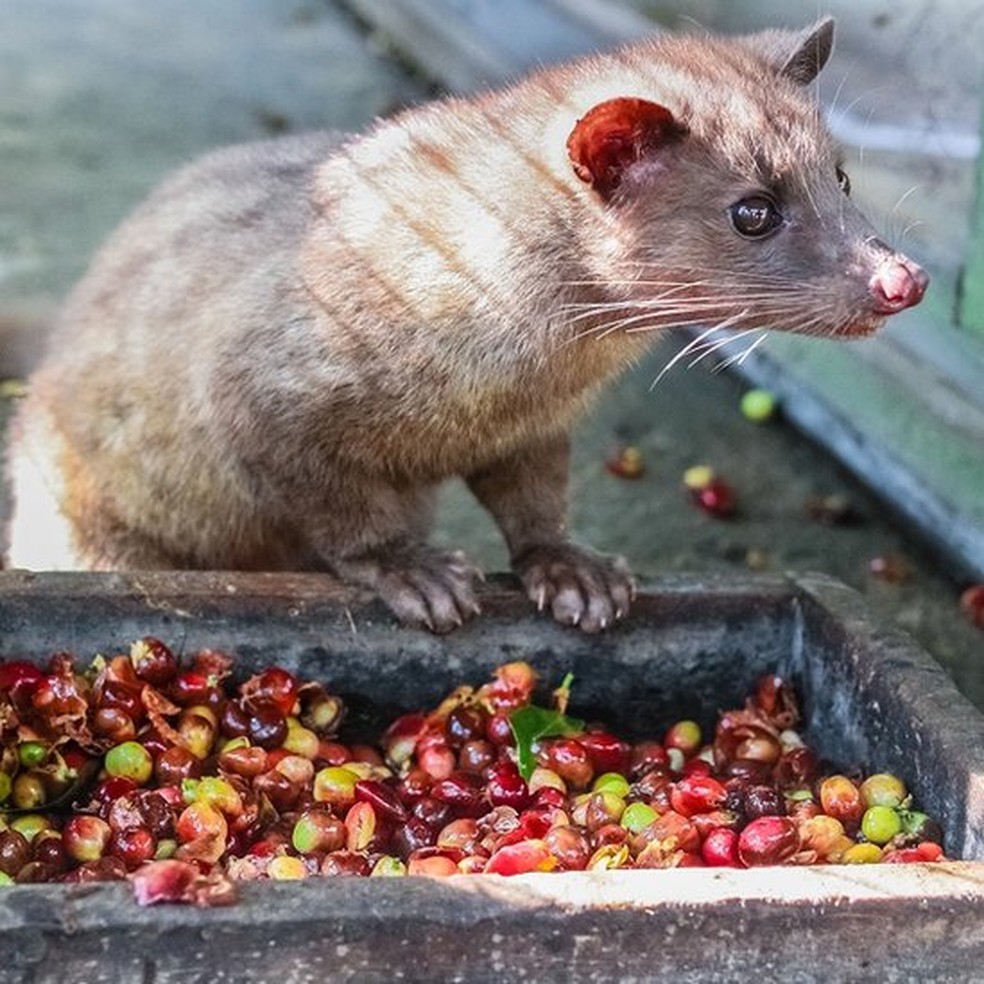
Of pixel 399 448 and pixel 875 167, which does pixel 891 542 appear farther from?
pixel 399 448

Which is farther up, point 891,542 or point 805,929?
point 891,542

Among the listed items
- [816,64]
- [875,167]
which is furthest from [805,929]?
[875,167]

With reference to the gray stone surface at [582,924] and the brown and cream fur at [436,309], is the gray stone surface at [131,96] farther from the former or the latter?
the gray stone surface at [582,924]

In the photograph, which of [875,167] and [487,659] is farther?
[875,167]

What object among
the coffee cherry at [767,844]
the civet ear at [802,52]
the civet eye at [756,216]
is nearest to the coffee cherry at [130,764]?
the coffee cherry at [767,844]

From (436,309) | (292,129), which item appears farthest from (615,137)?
(292,129)

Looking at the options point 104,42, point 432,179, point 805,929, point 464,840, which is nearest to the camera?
point 805,929
